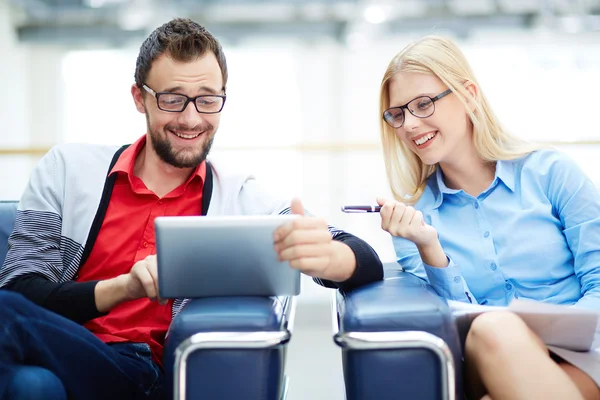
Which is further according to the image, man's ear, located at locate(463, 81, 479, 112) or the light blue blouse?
man's ear, located at locate(463, 81, 479, 112)

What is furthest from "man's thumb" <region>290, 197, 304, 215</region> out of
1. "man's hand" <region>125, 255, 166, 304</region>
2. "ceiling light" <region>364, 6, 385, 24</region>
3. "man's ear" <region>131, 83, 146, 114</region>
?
"ceiling light" <region>364, 6, 385, 24</region>

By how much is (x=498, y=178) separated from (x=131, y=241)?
101 cm

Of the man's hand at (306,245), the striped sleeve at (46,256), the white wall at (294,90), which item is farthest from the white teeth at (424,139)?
the white wall at (294,90)

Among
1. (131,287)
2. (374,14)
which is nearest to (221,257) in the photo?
(131,287)

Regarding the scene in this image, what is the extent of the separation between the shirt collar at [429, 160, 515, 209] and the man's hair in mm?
701

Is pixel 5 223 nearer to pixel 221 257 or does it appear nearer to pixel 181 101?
pixel 181 101

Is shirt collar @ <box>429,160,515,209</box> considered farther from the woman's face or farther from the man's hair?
the man's hair

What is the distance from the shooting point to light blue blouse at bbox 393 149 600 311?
5.08 ft

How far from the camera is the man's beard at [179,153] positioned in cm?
171

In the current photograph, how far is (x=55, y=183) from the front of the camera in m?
1.68

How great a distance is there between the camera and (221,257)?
1.28 m

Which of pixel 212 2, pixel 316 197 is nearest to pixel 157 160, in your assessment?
pixel 316 197

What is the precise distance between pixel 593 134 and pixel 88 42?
210 inches

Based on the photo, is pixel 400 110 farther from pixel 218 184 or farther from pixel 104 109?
pixel 104 109
